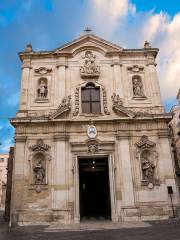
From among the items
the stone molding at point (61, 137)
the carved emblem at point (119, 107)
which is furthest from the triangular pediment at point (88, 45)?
the stone molding at point (61, 137)

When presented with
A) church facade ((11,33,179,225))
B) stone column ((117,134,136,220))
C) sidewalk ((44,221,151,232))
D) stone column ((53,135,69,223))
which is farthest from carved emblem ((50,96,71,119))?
sidewalk ((44,221,151,232))

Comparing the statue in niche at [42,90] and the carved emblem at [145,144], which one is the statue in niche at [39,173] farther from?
the carved emblem at [145,144]

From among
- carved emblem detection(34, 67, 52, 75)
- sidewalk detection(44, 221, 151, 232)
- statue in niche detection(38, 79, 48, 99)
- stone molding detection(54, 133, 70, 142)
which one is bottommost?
sidewalk detection(44, 221, 151, 232)

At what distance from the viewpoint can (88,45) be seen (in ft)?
70.2

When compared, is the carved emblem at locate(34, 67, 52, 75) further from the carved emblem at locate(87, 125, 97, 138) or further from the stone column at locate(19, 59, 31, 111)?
the carved emblem at locate(87, 125, 97, 138)

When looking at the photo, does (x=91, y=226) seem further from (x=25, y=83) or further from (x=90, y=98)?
(x=25, y=83)

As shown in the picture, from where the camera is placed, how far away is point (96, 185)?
24.6m

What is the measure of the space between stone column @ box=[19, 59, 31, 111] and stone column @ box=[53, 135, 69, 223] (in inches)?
145

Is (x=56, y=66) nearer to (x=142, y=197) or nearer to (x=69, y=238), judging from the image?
(x=142, y=197)

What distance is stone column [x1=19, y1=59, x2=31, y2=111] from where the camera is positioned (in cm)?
1929

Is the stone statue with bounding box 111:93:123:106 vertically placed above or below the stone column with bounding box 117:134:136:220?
above

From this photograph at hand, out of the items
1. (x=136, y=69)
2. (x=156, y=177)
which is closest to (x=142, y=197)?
(x=156, y=177)

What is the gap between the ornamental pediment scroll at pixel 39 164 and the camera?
1694 centimetres

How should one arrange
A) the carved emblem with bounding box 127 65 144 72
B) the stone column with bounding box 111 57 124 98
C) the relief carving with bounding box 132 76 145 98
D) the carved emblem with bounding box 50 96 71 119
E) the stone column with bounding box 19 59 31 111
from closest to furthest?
1. the carved emblem with bounding box 50 96 71 119
2. the stone column with bounding box 19 59 31 111
3. the stone column with bounding box 111 57 124 98
4. the relief carving with bounding box 132 76 145 98
5. the carved emblem with bounding box 127 65 144 72
